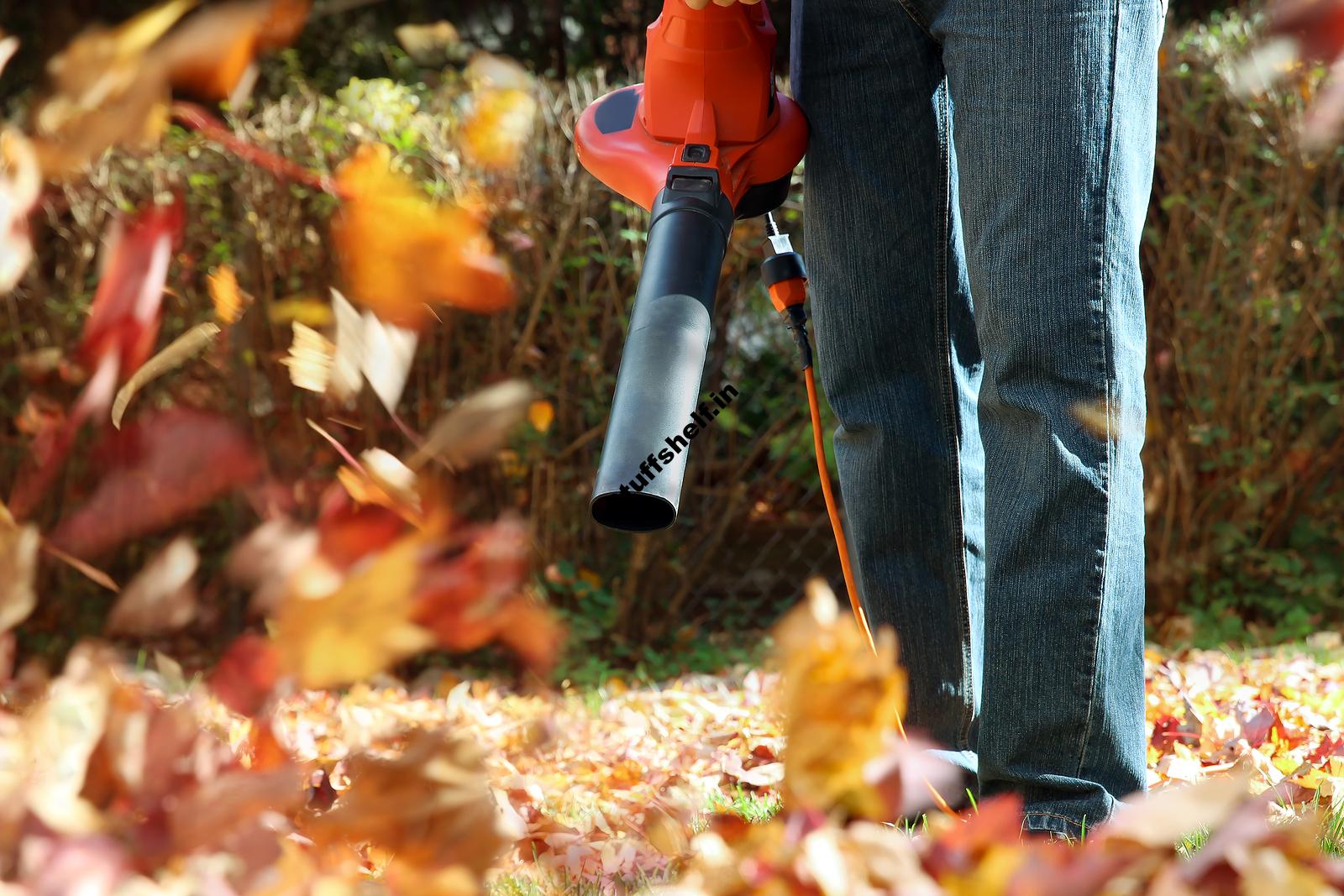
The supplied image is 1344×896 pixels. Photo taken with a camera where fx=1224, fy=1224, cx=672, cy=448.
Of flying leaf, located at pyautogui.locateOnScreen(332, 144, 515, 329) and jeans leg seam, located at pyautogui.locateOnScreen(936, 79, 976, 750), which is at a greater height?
flying leaf, located at pyautogui.locateOnScreen(332, 144, 515, 329)

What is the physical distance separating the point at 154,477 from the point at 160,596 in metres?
0.16

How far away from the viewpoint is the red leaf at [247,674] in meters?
0.67

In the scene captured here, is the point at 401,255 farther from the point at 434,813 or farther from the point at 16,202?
the point at 434,813

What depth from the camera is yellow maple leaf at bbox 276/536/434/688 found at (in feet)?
2.17

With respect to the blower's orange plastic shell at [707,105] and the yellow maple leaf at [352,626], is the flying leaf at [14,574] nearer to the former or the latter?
the yellow maple leaf at [352,626]

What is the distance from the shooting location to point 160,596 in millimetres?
701

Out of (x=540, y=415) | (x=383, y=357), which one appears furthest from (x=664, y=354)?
(x=540, y=415)

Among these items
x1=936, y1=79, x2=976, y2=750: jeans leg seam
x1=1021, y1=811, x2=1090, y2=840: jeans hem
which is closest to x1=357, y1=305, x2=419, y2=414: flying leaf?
x1=1021, y1=811, x2=1090, y2=840: jeans hem

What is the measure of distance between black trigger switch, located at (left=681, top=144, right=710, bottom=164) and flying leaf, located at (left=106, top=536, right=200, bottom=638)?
837mm

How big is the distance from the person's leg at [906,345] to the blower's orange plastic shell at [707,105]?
4.9 inches

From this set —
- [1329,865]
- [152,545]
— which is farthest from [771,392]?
[1329,865]

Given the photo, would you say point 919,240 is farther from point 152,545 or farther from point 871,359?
point 152,545

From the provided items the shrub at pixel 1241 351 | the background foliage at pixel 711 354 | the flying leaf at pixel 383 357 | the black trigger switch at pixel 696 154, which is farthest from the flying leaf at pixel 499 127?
the flying leaf at pixel 383 357

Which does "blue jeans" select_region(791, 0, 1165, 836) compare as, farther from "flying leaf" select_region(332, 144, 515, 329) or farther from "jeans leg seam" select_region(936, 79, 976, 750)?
"flying leaf" select_region(332, 144, 515, 329)
